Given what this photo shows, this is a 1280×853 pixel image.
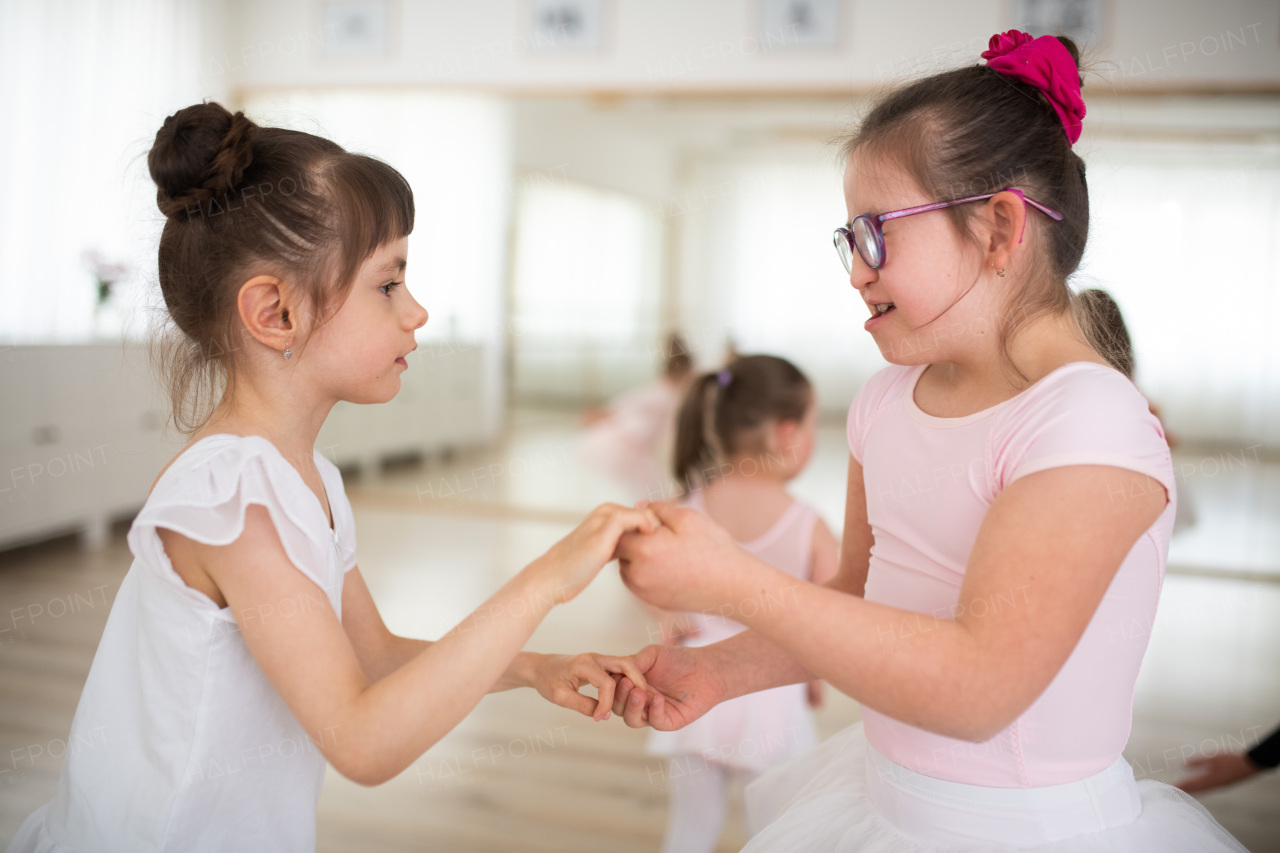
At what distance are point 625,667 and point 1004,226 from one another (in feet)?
2.20

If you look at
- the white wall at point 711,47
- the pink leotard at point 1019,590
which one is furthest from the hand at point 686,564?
the white wall at point 711,47

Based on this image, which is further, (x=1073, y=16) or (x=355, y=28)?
(x=355, y=28)

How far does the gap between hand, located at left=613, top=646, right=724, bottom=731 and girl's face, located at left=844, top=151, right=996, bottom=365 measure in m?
0.48

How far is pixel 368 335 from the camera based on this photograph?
106 centimetres

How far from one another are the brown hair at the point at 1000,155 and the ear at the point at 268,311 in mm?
661

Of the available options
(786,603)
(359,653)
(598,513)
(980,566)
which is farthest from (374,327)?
(980,566)

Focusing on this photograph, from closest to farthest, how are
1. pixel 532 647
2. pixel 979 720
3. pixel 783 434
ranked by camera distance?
pixel 979 720 → pixel 783 434 → pixel 532 647

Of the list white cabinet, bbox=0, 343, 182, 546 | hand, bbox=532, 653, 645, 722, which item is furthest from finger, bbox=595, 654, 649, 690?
white cabinet, bbox=0, 343, 182, 546

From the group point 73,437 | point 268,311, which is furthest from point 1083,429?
point 73,437

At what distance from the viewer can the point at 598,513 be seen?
1005 millimetres

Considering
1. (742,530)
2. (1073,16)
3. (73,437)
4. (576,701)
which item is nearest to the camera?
(576,701)

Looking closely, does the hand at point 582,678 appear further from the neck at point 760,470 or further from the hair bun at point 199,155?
the neck at point 760,470

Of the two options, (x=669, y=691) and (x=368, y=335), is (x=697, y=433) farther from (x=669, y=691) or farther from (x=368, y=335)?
(x=368, y=335)

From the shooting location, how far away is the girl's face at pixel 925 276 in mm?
979
